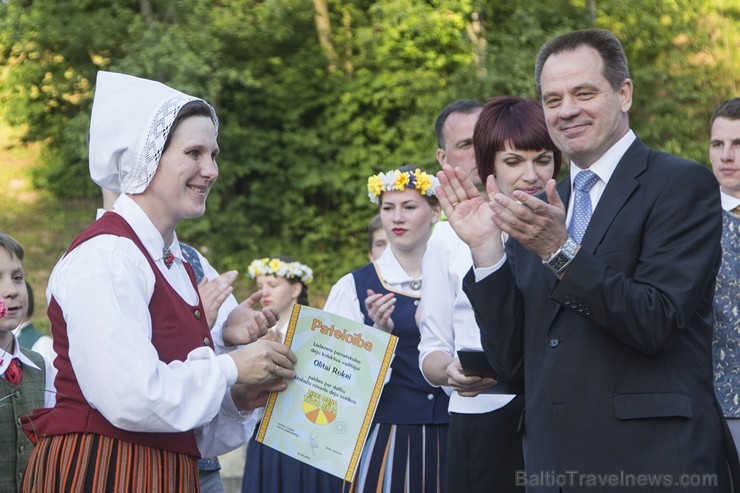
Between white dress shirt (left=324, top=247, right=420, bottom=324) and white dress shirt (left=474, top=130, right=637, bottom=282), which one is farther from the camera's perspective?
white dress shirt (left=324, top=247, right=420, bottom=324)

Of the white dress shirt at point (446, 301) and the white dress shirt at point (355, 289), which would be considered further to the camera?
the white dress shirt at point (355, 289)

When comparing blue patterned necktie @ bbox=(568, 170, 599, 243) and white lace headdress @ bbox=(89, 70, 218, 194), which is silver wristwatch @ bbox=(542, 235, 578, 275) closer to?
blue patterned necktie @ bbox=(568, 170, 599, 243)

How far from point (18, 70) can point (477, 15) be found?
289 inches

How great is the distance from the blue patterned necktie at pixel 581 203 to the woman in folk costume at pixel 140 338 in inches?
40.4

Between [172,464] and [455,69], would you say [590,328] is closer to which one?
[172,464]

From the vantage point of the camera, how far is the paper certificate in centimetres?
330

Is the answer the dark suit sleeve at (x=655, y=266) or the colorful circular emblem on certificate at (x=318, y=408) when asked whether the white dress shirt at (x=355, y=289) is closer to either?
the colorful circular emblem on certificate at (x=318, y=408)

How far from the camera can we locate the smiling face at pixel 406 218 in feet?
17.2

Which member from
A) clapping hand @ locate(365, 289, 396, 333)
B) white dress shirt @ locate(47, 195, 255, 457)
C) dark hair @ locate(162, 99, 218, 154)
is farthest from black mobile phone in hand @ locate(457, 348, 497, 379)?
clapping hand @ locate(365, 289, 396, 333)

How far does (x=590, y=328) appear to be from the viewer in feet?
9.19

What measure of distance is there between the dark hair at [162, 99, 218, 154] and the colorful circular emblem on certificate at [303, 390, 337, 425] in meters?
0.97

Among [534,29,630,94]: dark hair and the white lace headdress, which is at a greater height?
[534,29,630,94]: dark hair

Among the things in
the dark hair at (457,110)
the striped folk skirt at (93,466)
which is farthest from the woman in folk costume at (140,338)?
the dark hair at (457,110)

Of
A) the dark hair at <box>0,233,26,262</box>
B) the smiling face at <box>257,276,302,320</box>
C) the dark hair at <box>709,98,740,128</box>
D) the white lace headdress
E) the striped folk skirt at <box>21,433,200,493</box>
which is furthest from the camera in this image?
the smiling face at <box>257,276,302,320</box>
